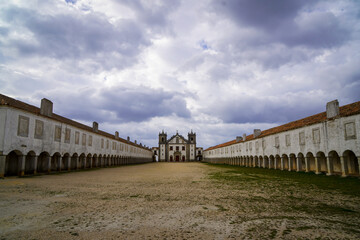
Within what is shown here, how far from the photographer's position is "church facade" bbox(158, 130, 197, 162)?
76312 mm

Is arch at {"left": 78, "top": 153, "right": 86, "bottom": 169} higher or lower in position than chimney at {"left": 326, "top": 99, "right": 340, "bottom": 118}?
lower

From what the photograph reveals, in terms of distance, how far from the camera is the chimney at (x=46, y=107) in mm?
19141

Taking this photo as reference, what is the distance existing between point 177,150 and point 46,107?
59801 millimetres

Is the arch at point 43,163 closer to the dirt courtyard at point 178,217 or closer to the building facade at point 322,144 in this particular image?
the dirt courtyard at point 178,217

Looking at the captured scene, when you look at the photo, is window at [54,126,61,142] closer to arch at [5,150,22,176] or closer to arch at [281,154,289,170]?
arch at [5,150,22,176]

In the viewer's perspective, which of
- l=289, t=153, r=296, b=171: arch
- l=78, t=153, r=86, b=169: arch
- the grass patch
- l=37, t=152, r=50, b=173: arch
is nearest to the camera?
the grass patch

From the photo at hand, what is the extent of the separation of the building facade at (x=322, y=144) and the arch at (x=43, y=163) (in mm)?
24431

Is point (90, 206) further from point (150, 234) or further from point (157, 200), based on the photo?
point (150, 234)

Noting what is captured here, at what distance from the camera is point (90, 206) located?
254 inches

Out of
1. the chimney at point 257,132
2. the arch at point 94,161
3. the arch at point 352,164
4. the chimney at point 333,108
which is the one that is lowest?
the arch at point 94,161

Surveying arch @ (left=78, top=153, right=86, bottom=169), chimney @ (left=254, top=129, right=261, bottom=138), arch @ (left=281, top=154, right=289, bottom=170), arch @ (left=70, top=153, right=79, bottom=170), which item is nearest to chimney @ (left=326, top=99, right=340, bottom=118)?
arch @ (left=281, top=154, right=289, bottom=170)

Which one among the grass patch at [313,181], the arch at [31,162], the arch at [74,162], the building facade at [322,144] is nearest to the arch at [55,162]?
the arch at [74,162]

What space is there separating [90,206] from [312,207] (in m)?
7.01

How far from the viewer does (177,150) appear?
76812mm
